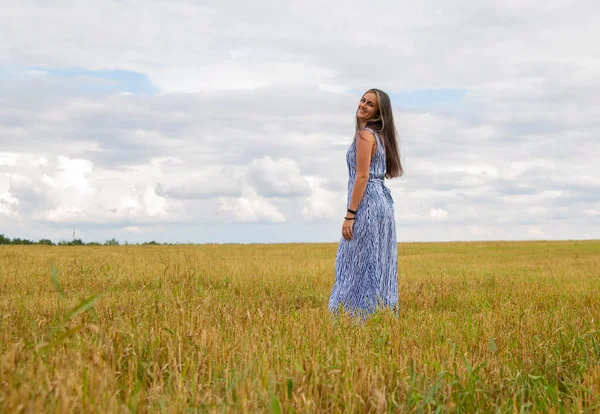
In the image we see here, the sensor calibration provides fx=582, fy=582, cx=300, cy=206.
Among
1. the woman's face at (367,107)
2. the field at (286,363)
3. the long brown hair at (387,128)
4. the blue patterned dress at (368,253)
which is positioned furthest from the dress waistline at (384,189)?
the field at (286,363)

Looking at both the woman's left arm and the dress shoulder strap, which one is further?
the dress shoulder strap

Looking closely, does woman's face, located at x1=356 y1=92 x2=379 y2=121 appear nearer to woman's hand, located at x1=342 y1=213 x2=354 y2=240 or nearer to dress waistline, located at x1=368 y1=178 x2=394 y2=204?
dress waistline, located at x1=368 y1=178 x2=394 y2=204

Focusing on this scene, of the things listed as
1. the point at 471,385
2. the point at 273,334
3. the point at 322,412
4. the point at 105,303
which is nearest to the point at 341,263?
the point at 273,334

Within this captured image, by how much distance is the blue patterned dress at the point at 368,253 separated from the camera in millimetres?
6750

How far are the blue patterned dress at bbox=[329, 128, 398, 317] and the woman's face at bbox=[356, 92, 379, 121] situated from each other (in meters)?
0.24

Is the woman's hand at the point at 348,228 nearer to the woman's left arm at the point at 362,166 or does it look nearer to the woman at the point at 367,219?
the woman at the point at 367,219

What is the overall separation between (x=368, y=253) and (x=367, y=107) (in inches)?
67.1

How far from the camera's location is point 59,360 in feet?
11.4

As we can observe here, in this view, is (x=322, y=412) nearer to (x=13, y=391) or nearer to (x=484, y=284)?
(x=13, y=391)

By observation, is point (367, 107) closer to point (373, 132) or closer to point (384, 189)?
point (373, 132)

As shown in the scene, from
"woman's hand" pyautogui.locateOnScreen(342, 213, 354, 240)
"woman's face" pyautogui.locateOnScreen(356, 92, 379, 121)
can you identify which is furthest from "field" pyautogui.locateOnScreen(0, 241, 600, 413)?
"woman's face" pyautogui.locateOnScreen(356, 92, 379, 121)

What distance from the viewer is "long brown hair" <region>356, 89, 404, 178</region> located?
6809 millimetres

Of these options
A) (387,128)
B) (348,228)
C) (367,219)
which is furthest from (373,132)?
(348,228)

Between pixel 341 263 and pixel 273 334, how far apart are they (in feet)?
7.13
